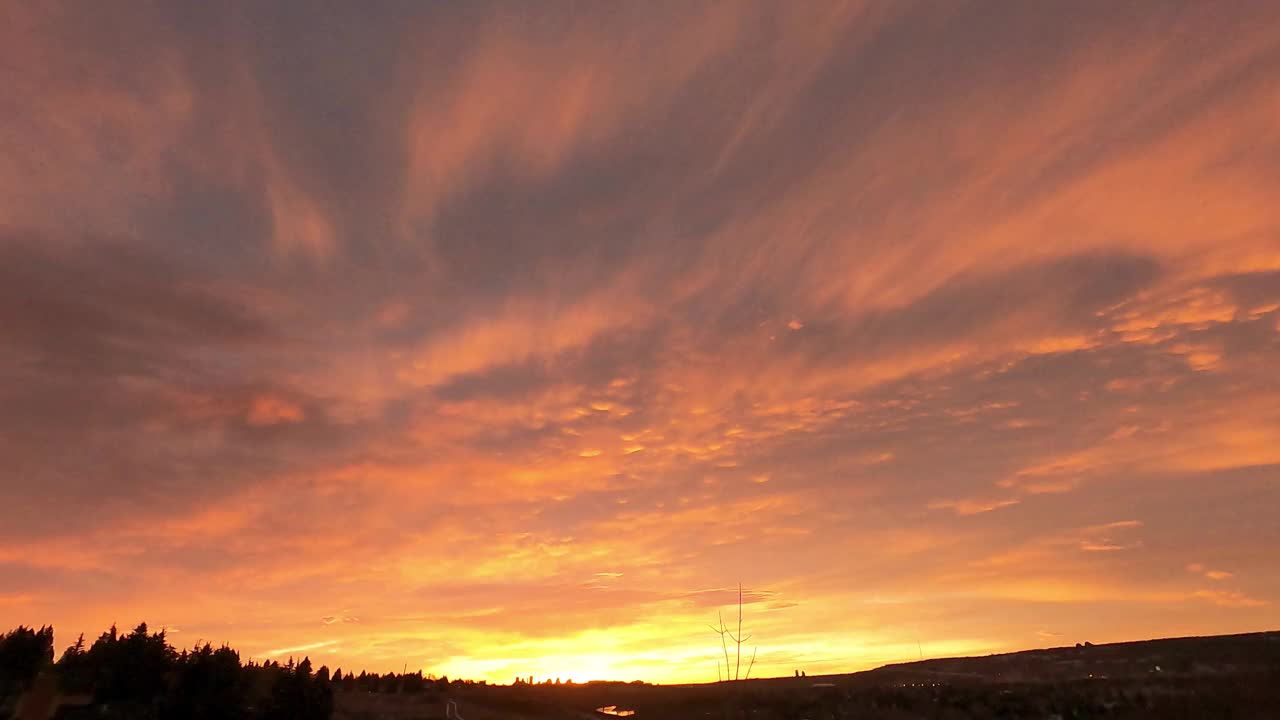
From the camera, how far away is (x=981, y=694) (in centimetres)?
6147

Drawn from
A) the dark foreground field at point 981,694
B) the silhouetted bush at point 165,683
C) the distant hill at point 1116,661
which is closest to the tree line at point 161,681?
the silhouetted bush at point 165,683

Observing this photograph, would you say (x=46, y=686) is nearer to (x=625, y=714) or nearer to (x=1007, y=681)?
(x=625, y=714)

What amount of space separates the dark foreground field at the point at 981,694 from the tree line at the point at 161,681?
6.51 metres

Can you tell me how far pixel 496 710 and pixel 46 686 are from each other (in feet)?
103

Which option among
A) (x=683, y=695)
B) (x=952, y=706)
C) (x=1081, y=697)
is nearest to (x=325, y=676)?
(x=683, y=695)

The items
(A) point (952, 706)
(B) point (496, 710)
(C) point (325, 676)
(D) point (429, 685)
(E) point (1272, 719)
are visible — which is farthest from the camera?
(D) point (429, 685)

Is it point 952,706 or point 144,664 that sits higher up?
point 144,664

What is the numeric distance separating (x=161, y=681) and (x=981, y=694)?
58460 millimetres

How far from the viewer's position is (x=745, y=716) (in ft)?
202

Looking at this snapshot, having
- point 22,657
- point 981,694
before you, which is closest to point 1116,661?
point 981,694

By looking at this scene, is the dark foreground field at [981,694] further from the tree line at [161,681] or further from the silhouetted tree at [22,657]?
the silhouetted tree at [22,657]

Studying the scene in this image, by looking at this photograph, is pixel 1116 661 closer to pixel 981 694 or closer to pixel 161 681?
pixel 981 694

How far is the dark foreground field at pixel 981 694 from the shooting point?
178 feet

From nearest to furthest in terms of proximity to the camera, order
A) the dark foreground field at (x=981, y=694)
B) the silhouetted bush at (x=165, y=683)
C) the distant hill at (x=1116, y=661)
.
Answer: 1. the silhouetted bush at (x=165, y=683)
2. the dark foreground field at (x=981, y=694)
3. the distant hill at (x=1116, y=661)
